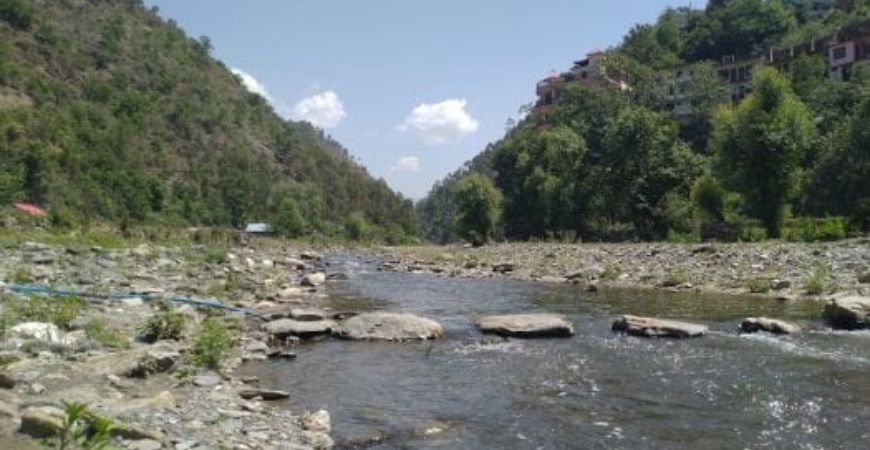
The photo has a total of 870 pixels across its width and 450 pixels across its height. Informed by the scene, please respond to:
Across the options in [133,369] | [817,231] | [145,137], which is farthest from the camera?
[145,137]

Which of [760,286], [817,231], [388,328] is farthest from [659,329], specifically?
[817,231]

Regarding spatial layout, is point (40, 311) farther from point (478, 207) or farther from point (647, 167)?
point (478, 207)

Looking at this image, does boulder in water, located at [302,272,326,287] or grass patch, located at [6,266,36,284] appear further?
boulder in water, located at [302,272,326,287]

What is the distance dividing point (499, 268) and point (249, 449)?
3016 cm

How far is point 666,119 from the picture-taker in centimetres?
6712

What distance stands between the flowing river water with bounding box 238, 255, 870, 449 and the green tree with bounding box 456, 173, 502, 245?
61888 mm

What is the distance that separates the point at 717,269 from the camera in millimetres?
28281

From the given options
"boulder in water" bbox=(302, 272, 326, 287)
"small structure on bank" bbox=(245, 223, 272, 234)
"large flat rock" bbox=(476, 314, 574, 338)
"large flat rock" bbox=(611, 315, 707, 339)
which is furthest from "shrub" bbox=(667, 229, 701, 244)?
"small structure on bank" bbox=(245, 223, 272, 234)

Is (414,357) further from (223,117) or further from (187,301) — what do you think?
(223,117)

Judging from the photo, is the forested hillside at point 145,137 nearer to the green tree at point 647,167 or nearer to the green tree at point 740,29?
the green tree at point 647,167

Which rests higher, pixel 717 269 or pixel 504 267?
pixel 717 269

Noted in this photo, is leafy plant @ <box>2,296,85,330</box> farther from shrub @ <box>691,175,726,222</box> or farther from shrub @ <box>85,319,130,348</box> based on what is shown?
shrub @ <box>691,175,726,222</box>

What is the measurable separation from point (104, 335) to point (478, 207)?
6965 cm

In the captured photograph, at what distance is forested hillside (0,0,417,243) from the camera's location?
283ft
